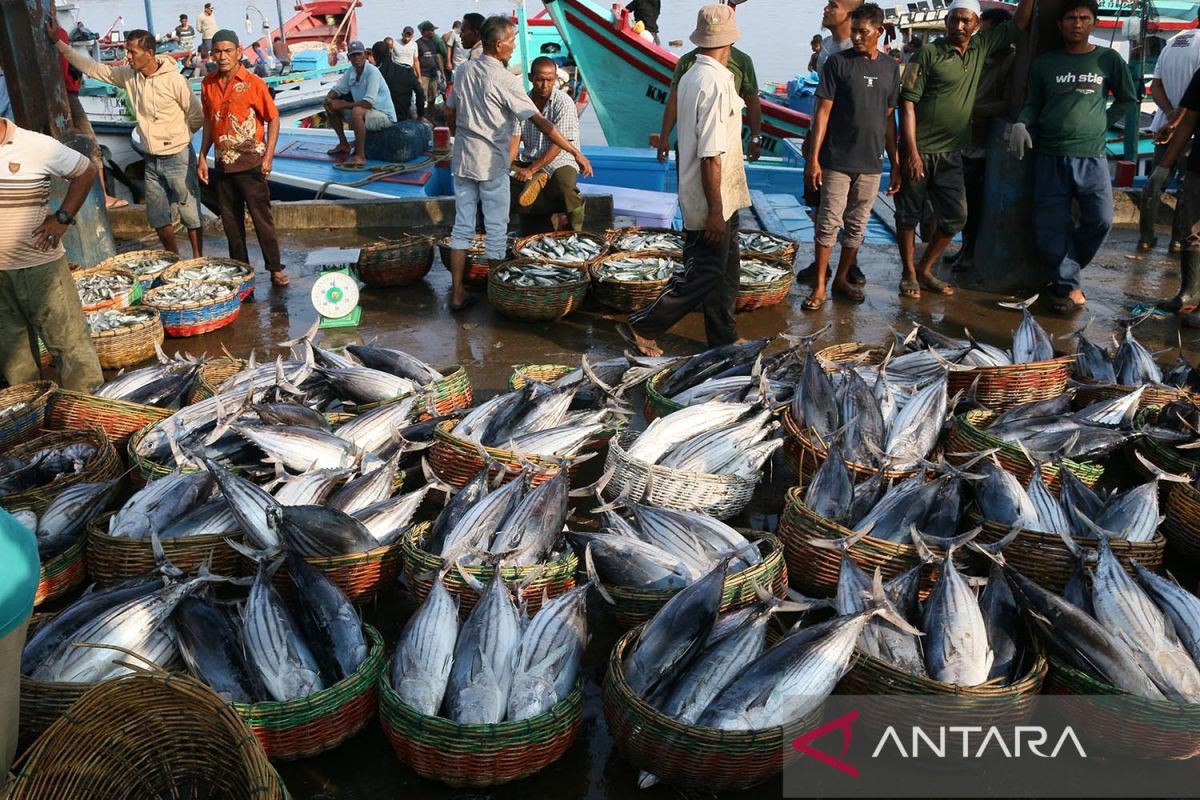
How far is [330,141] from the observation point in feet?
45.7

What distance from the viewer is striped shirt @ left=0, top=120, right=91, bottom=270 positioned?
4.55m

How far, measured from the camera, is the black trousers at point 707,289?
5617 millimetres

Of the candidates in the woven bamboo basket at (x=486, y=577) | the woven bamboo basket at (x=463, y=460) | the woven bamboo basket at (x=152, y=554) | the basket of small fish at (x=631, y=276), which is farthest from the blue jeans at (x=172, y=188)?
the woven bamboo basket at (x=486, y=577)

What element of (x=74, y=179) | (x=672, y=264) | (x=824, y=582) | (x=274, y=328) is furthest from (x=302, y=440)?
(x=672, y=264)

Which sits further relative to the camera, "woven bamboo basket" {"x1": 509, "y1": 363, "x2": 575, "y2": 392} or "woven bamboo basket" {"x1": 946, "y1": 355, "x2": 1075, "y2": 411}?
"woven bamboo basket" {"x1": 509, "y1": 363, "x2": 575, "y2": 392}

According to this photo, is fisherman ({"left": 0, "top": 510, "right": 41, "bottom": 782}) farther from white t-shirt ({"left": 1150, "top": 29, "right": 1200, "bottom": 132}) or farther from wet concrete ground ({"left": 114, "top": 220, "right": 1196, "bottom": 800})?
white t-shirt ({"left": 1150, "top": 29, "right": 1200, "bottom": 132})

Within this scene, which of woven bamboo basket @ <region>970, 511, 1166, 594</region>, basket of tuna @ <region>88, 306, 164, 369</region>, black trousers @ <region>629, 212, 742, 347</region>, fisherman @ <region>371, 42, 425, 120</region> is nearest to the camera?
woven bamboo basket @ <region>970, 511, 1166, 594</region>

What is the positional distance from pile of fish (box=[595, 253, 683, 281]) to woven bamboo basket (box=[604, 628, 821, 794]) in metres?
4.20

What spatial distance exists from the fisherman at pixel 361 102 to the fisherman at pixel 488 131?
5789 millimetres

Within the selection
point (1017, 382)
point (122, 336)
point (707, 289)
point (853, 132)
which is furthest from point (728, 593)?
point (122, 336)

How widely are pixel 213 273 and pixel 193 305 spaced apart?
0.83 meters

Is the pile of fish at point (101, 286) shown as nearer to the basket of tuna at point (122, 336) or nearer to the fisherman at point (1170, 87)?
the basket of tuna at point (122, 336)

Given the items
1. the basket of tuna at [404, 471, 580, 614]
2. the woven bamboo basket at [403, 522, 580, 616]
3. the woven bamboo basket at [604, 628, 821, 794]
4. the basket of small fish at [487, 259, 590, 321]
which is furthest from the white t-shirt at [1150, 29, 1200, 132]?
the woven bamboo basket at [604, 628, 821, 794]

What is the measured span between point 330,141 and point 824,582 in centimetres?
1239
